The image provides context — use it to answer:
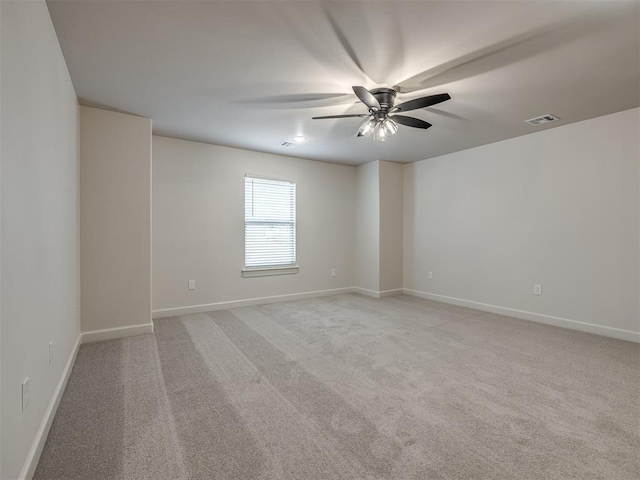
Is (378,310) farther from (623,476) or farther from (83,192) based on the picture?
(83,192)

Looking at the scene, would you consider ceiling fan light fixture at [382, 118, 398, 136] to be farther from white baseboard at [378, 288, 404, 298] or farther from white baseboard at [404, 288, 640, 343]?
white baseboard at [378, 288, 404, 298]

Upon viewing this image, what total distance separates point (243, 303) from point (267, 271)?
0.63 meters

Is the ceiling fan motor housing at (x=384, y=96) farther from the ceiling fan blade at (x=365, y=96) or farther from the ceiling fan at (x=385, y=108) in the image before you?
the ceiling fan blade at (x=365, y=96)

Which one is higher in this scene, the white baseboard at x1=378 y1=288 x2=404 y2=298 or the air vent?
the air vent

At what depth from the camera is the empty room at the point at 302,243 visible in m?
1.61

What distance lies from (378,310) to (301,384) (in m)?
2.50

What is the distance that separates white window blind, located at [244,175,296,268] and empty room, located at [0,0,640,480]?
0.15 feet

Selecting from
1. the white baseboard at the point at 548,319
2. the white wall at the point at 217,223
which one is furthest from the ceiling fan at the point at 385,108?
the white baseboard at the point at 548,319

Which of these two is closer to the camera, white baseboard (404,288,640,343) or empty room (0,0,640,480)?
empty room (0,0,640,480)

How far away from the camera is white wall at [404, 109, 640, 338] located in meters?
3.42

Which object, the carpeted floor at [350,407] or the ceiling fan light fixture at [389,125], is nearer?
the carpeted floor at [350,407]

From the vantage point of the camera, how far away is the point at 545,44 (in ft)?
7.12

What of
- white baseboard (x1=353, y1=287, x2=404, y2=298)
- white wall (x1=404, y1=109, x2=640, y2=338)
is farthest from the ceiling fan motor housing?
white baseboard (x1=353, y1=287, x2=404, y2=298)

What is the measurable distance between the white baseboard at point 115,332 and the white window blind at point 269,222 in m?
1.72
